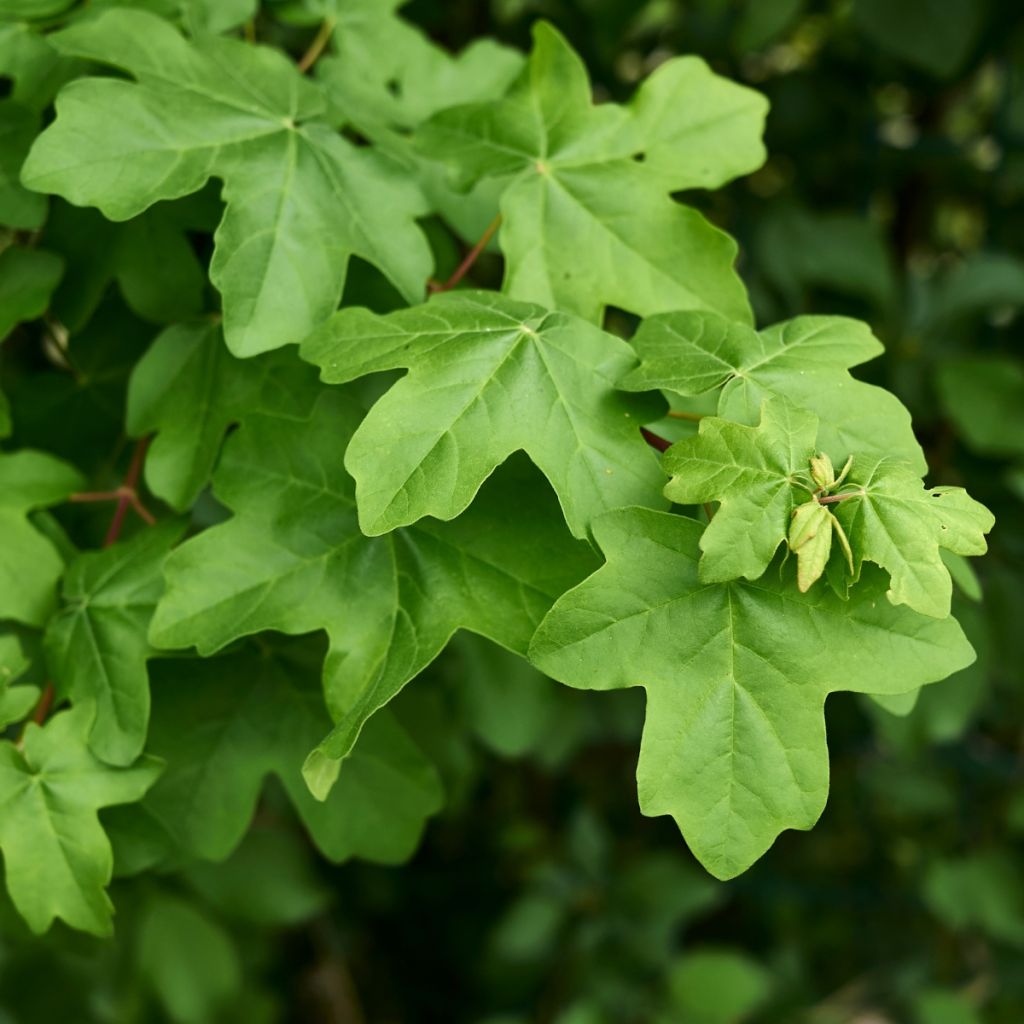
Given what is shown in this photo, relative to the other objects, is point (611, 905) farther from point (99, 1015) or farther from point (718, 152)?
point (718, 152)

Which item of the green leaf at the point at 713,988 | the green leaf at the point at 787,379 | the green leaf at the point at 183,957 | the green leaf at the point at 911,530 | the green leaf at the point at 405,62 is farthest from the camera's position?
the green leaf at the point at 713,988

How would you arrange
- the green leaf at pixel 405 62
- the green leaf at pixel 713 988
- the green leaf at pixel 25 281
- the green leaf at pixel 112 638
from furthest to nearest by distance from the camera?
the green leaf at pixel 713 988
the green leaf at pixel 405 62
the green leaf at pixel 25 281
the green leaf at pixel 112 638

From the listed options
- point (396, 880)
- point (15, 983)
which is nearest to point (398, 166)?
point (15, 983)

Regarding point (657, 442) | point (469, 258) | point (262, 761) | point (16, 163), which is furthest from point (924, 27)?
point (262, 761)

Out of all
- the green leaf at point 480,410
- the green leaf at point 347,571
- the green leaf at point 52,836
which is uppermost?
the green leaf at point 480,410

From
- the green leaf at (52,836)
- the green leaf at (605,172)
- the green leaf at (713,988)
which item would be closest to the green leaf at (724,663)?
the green leaf at (605,172)

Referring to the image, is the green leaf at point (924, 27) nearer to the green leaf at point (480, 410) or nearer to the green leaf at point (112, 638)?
the green leaf at point (480, 410)

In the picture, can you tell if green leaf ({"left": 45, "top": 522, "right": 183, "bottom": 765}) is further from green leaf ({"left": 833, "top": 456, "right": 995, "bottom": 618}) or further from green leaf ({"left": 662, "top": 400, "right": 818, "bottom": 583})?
green leaf ({"left": 833, "top": 456, "right": 995, "bottom": 618})

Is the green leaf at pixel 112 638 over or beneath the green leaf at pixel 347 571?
beneath
